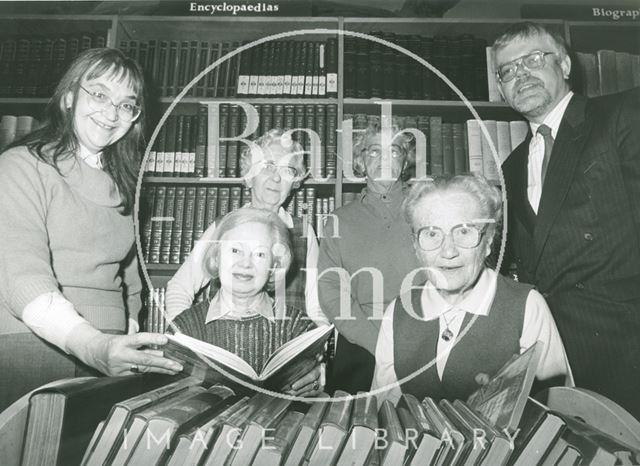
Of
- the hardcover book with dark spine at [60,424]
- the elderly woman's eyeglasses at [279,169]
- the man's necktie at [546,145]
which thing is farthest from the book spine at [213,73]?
the hardcover book with dark spine at [60,424]

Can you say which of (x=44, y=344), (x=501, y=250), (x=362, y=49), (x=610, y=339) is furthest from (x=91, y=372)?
(x=362, y=49)

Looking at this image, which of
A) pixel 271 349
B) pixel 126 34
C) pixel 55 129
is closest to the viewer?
pixel 55 129

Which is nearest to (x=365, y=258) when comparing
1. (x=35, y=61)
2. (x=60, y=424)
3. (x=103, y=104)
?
(x=103, y=104)

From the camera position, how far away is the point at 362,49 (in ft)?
5.14

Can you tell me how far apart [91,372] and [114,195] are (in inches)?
15.3

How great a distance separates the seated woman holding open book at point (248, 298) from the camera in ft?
3.76

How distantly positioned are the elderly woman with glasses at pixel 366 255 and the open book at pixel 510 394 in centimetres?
49

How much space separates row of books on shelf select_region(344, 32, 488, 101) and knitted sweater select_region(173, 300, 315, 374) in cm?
80

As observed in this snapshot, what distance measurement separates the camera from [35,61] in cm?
141

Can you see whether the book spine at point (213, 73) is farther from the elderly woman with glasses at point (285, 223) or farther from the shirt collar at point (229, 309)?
the shirt collar at point (229, 309)

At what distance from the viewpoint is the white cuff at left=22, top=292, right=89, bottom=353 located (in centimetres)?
81

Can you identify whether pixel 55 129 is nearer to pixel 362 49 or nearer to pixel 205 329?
pixel 205 329

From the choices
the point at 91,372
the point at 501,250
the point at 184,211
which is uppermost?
the point at 184,211

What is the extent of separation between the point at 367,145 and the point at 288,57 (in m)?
0.39
